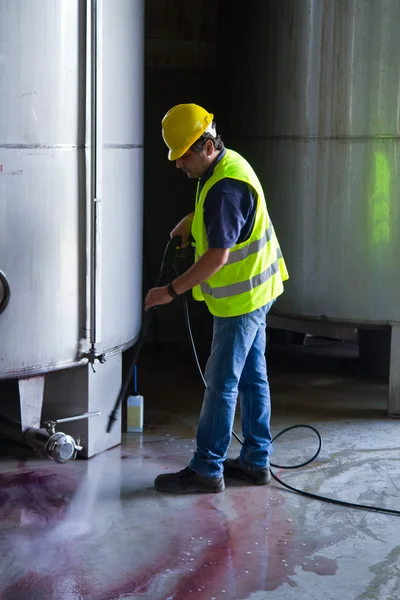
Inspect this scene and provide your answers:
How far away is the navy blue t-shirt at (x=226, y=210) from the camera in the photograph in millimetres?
3820

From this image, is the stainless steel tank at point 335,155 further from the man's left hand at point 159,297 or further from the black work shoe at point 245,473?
the man's left hand at point 159,297

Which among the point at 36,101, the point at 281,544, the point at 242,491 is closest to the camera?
the point at 281,544

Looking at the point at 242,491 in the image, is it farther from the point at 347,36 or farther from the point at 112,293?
the point at 347,36

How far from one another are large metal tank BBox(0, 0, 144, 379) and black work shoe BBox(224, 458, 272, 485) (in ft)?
2.53

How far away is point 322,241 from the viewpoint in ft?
17.7

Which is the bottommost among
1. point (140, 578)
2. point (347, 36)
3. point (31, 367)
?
point (140, 578)

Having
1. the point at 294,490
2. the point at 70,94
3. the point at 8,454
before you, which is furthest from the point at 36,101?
the point at 294,490

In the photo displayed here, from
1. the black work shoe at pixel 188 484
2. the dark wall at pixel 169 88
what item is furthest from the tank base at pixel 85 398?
the dark wall at pixel 169 88

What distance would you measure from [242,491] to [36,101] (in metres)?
1.88

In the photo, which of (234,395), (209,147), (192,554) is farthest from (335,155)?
Answer: (192,554)

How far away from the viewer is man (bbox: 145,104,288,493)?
152 inches

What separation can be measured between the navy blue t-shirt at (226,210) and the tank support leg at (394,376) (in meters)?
1.70

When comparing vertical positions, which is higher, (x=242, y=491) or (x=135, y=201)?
(x=135, y=201)

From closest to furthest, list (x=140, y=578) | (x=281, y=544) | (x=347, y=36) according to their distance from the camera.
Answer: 1. (x=140, y=578)
2. (x=281, y=544)
3. (x=347, y=36)
